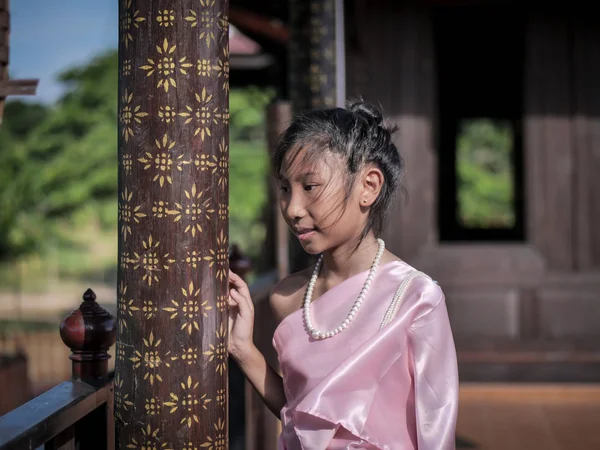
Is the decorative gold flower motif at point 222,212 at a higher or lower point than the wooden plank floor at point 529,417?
higher

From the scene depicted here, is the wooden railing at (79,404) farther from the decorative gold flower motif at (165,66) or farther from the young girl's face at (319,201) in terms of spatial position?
the decorative gold flower motif at (165,66)

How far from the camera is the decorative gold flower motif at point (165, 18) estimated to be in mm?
1580

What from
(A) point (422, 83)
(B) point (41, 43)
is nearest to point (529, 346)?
(A) point (422, 83)

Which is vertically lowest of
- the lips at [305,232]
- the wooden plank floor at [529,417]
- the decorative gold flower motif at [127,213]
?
the wooden plank floor at [529,417]

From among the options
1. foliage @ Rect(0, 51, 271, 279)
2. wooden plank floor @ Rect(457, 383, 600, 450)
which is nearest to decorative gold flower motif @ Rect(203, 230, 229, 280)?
wooden plank floor @ Rect(457, 383, 600, 450)

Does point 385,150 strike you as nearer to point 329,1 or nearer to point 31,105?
point 329,1

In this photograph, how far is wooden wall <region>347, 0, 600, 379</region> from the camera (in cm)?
688

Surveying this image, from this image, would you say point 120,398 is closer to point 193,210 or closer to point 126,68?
point 193,210

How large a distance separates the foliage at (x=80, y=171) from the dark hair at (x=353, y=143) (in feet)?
43.0

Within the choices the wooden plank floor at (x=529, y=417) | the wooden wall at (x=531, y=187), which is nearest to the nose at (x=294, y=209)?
the wooden plank floor at (x=529, y=417)

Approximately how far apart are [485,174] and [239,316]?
651 inches

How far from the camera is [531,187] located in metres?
6.95

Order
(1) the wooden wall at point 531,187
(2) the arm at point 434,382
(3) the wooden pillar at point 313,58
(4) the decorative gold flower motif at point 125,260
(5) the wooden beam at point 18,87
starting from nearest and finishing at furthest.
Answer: (4) the decorative gold flower motif at point 125,260 < (2) the arm at point 434,382 < (5) the wooden beam at point 18,87 < (3) the wooden pillar at point 313,58 < (1) the wooden wall at point 531,187

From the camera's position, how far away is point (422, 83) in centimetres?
692
